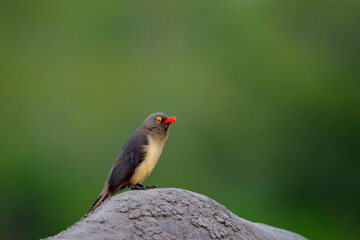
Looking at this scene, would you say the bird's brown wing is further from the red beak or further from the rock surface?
the rock surface

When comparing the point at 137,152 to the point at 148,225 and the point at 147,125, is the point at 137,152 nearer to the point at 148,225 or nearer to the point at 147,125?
the point at 147,125

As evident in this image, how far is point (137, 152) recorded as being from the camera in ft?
17.5

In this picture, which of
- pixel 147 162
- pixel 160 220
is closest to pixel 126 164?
pixel 147 162

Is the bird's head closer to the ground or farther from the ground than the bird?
farther from the ground

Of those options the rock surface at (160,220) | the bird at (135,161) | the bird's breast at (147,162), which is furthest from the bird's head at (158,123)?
the rock surface at (160,220)

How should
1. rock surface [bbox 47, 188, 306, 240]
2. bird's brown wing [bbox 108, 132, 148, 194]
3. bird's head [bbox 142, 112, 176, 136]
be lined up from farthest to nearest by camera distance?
bird's head [bbox 142, 112, 176, 136] → bird's brown wing [bbox 108, 132, 148, 194] → rock surface [bbox 47, 188, 306, 240]

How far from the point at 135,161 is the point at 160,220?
4.58 ft

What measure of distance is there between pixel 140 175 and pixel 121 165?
25 cm

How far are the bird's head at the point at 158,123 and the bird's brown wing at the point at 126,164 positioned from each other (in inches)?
9.2

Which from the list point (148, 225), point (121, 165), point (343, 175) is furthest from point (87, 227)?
point (343, 175)

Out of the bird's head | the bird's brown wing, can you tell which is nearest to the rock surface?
the bird's brown wing

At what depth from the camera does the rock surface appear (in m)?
3.64

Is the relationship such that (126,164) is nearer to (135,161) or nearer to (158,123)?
(135,161)

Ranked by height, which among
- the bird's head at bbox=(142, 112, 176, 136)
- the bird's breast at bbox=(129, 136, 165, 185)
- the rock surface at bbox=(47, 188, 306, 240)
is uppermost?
the bird's head at bbox=(142, 112, 176, 136)
